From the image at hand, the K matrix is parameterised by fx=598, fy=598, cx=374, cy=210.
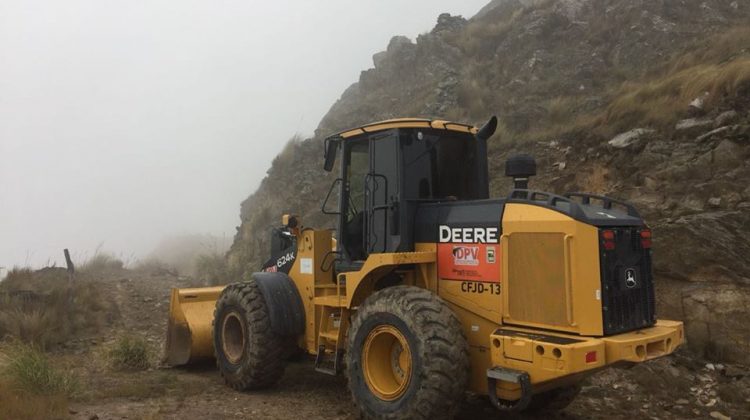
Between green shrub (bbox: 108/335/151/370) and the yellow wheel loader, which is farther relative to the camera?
green shrub (bbox: 108/335/151/370)

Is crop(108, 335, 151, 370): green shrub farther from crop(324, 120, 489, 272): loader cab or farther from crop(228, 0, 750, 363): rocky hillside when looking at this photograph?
crop(228, 0, 750, 363): rocky hillside

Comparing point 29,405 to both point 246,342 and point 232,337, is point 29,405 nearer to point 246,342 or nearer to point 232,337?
point 246,342

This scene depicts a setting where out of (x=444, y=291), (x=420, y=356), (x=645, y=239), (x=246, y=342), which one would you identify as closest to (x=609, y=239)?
(x=645, y=239)

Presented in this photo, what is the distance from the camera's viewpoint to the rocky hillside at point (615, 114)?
26.6ft

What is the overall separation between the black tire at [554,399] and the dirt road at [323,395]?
126 mm

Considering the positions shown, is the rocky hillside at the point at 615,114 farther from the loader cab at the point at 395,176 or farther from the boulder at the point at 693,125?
the loader cab at the point at 395,176

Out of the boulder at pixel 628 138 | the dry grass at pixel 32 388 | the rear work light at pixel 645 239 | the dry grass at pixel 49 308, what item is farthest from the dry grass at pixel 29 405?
the boulder at pixel 628 138

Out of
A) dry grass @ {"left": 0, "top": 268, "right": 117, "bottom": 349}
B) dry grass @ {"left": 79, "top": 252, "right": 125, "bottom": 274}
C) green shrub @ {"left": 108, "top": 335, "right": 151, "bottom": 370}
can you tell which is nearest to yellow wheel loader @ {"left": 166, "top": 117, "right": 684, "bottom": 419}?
green shrub @ {"left": 108, "top": 335, "right": 151, "bottom": 370}

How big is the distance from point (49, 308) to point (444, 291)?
8.57 m

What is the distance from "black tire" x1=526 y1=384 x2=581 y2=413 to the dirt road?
5.0 inches

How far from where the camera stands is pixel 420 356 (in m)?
4.95

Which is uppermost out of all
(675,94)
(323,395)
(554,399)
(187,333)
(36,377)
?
(675,94)

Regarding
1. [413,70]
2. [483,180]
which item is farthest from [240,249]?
[483,180]

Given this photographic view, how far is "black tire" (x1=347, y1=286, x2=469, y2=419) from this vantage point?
484 centimetres
